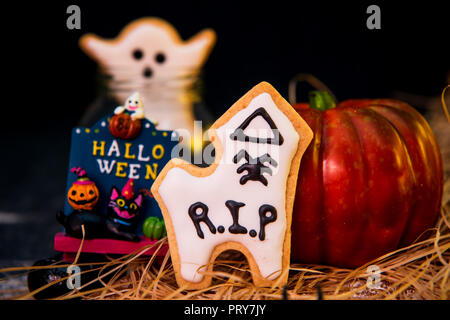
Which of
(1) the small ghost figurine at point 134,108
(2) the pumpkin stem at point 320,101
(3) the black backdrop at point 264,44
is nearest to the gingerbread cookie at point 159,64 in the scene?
(1) the small ghost figurine at point 134,108

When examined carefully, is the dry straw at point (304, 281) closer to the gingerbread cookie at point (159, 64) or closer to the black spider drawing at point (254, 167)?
the black spider drawing at point (254, 167)

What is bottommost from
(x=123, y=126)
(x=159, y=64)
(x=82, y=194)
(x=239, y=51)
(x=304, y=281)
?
(x=304, y=281)

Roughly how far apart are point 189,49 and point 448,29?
0.86 meters

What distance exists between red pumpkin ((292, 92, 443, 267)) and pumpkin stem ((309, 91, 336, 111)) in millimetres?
56

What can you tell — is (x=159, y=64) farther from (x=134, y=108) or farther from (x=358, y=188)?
(x=358, y=188)

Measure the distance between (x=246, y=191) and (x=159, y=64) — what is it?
1.77ft

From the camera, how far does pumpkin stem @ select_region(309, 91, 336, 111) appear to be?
0.94 m

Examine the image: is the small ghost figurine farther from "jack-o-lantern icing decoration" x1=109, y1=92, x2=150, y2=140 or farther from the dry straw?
the dry straw

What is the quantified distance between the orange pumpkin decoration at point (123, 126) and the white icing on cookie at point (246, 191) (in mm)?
158

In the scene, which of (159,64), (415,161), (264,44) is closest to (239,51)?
(264,44)

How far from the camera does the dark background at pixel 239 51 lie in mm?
1499

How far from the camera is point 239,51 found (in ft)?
5.57

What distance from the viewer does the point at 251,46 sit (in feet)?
5.53
